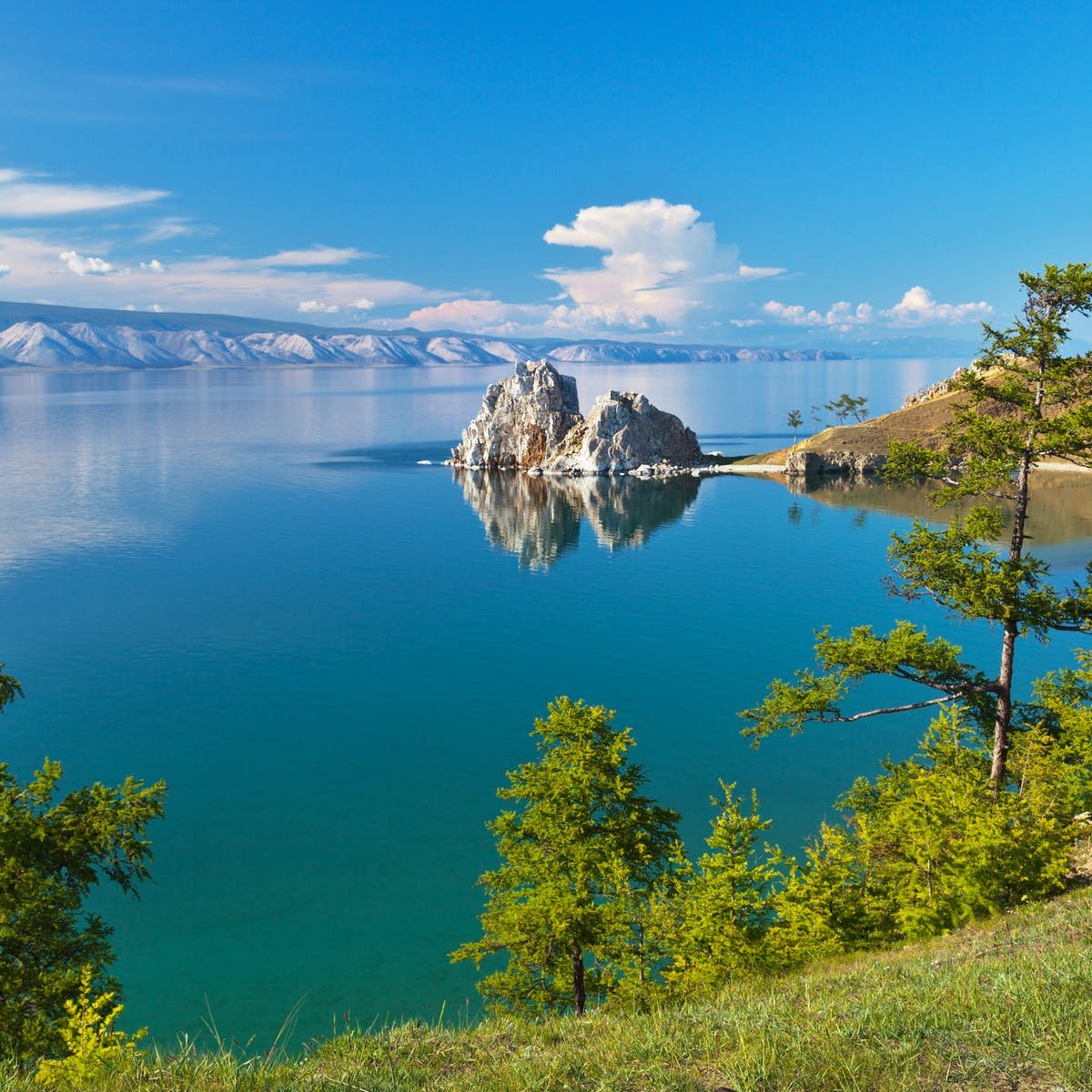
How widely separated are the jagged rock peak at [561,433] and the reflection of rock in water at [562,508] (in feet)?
22.9

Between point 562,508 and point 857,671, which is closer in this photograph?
point 857,671

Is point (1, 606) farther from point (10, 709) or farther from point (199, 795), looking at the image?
point (199, 795)

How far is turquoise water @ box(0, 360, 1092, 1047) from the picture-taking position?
3184 centimetres

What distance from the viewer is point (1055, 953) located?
13.2 meters

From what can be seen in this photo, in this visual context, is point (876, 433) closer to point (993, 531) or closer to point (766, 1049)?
point (993, 531)

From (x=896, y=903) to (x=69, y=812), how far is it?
2228 cm

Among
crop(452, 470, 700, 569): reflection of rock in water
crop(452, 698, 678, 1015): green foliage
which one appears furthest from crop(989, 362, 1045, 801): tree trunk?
crop(452, 470, 700, 569): reflection of rock in water

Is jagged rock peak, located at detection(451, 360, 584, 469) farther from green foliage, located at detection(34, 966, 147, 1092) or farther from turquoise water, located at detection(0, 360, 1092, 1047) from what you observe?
green foliage, located at detection(34, 966, 147, 1092)

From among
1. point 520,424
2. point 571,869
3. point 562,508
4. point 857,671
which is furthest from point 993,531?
point 520,424

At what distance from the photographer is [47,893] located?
664 inches

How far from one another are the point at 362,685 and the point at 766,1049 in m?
48.7

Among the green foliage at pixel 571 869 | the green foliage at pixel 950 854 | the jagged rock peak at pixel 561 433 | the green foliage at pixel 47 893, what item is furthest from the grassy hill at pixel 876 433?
the green foliage at pixel 47 893

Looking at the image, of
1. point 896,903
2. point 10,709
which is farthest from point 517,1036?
point 10,709

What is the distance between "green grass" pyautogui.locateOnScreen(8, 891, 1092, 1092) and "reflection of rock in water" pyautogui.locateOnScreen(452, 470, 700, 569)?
268ft
